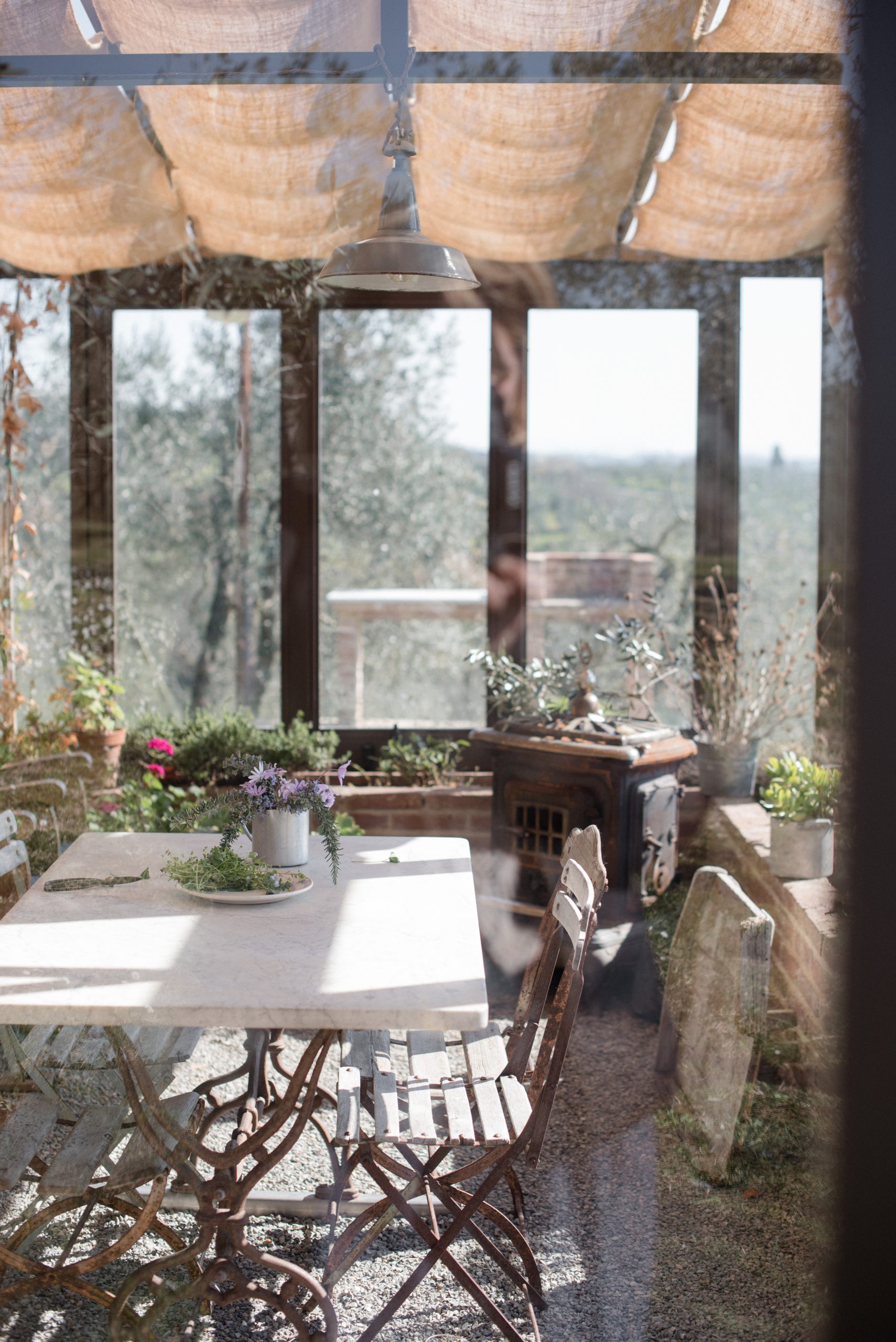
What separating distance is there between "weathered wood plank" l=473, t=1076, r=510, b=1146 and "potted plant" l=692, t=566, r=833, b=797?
2653 mm

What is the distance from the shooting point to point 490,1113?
2.59 m

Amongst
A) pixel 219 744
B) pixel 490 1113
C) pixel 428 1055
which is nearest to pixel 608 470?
pixel 219 744

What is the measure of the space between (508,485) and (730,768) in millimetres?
1663

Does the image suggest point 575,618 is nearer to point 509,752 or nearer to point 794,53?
point 509,752

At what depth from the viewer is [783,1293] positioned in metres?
2.54

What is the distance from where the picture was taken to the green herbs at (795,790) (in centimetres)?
319

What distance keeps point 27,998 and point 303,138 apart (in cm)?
331

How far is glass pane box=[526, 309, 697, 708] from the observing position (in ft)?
17.4

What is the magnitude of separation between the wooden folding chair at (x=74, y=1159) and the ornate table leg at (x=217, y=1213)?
5cm

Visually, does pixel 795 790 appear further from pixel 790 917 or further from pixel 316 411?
pixel 316 411

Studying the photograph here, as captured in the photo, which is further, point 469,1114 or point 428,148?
point 428,148

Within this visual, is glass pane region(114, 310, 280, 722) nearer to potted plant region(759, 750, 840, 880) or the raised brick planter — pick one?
the raised brick planter

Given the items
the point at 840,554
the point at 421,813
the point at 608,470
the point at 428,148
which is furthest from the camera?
the point at 608,470

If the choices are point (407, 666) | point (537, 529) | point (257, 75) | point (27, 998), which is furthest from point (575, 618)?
point (27, 998)
